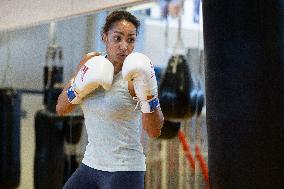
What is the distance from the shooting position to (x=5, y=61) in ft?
13.4

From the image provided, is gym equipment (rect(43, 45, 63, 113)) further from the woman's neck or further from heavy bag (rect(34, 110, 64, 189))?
the woman's neck

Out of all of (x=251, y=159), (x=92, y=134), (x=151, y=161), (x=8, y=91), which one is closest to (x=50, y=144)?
(x=8, y=91)

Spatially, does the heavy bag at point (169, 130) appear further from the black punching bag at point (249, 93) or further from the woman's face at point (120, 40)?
the black punching bag at point (249, 93)

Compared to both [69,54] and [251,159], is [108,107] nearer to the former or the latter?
[251,159]

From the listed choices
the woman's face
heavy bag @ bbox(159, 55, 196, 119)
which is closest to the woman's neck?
the woman's face

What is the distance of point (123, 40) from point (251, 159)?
0.68 metres

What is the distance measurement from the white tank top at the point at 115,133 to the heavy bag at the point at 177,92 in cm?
76

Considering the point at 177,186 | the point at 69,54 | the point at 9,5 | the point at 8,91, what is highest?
the point at 9,5

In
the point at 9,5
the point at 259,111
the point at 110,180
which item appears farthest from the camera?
the point at 9,5

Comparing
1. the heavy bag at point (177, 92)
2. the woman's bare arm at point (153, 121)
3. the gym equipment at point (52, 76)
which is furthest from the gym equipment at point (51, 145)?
the woman's bare arm at point (153, 121)

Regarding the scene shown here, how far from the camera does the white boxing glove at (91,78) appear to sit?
1.83 m

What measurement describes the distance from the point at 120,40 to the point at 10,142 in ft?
7.60

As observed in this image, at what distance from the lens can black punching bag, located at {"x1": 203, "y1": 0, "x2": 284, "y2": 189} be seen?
1556mm

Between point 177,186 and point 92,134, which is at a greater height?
point 92,134
